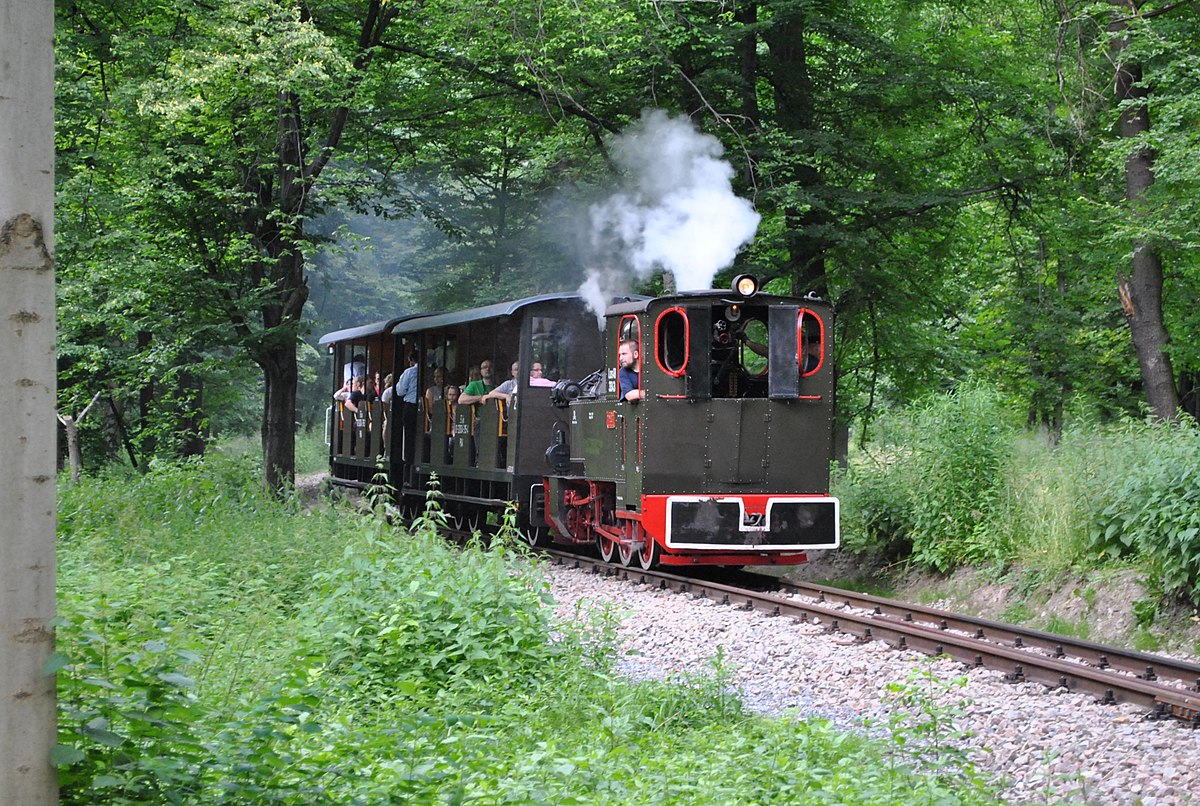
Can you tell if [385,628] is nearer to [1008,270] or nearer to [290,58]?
[290,58]

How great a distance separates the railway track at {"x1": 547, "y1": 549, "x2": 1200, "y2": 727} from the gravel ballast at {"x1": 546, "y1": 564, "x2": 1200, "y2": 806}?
130mm

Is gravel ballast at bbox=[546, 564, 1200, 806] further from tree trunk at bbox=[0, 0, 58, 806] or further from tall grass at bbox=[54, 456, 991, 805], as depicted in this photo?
tree trunk at bbox=[0, 0, 58, 806]

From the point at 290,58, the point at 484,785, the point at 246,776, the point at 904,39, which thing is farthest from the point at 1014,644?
the point at 904,39

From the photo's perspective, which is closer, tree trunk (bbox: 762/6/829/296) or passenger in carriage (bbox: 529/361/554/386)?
passenger in carriage (bbox: 529/361/554/386)

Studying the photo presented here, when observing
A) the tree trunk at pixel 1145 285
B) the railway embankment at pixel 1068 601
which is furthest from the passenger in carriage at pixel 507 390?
the tree trunk at pixel 1145 285

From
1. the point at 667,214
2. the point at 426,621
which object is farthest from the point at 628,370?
the point at 426,621

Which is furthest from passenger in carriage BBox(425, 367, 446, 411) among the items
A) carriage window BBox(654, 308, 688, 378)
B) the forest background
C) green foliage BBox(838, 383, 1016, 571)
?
green foliage BBox(838, 383, 1016, 571)

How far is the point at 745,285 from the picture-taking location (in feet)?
39.5

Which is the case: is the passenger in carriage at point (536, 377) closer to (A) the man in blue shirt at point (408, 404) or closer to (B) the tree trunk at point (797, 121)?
(A) the man in blue shirt at point (408, 404)

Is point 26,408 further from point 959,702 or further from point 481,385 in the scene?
point 481,385

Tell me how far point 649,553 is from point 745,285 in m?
3.15

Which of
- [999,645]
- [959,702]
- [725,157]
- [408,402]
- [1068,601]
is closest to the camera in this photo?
[959,702]

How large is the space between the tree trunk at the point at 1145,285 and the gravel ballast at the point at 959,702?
8.40 meters

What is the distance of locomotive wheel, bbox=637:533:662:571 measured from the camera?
12914 millimetres
